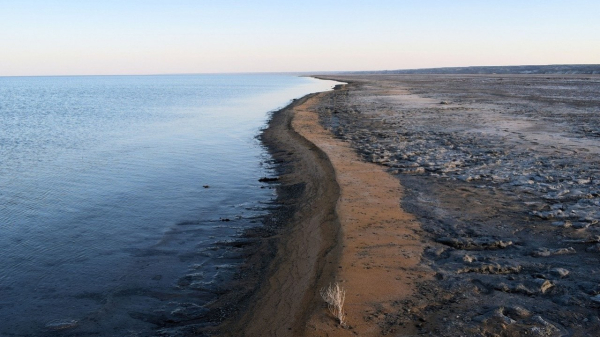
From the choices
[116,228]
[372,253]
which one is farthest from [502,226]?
[116,228]

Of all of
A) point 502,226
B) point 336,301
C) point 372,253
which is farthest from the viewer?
point 502,226

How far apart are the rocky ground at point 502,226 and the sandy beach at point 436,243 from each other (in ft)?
0.09

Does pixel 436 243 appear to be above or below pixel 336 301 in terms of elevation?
below

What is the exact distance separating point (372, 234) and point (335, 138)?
13.1m

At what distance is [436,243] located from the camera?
815 centimetres

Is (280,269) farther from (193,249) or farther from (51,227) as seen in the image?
(51,227)

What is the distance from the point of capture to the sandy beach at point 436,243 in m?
5.71

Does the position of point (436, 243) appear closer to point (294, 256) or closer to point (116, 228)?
point (294, 256)

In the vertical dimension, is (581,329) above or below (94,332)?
Result: above

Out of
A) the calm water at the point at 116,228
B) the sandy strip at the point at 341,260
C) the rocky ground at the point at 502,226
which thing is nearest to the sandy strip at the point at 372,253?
the sandy strip at the point at 341,260

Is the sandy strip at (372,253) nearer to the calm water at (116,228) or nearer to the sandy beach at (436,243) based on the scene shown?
the sandy beach at (436,243)

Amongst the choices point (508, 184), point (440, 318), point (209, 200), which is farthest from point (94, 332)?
point (508, 184)

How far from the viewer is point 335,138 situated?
2148 cm

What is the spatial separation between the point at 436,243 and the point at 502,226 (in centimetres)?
178
